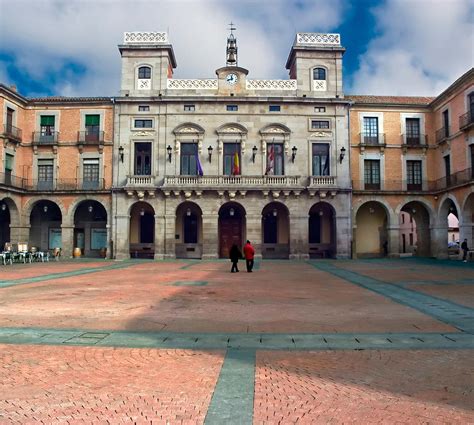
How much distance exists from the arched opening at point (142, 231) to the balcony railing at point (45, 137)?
26.7ft

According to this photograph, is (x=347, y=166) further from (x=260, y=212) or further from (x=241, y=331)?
(x=241, y=331)

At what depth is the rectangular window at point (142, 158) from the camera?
102ft

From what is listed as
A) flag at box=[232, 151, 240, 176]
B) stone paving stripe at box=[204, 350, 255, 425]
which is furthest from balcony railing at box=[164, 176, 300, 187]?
stone paving stripe at box=[204, 350, 255, 425]

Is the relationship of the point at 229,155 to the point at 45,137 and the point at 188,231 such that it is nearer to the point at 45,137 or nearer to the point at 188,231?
the point at 188,231

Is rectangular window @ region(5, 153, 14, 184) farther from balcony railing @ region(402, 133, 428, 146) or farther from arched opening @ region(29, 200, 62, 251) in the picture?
balcony railing @ region(402, 133, 428, 146)

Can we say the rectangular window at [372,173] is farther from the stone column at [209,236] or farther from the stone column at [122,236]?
the stone column at [122,236]

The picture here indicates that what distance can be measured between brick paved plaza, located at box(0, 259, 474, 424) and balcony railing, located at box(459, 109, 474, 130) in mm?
20122

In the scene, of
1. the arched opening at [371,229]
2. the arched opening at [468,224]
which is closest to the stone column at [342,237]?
the arched opening at [371,229]

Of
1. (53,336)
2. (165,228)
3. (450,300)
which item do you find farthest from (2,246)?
(450,300)

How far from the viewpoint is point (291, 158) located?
30797 millimetres

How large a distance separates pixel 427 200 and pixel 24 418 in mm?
33026

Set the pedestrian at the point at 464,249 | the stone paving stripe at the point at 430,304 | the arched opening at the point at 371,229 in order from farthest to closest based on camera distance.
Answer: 1. the arched opening at the point at 371,229
2. the pedestrian at the point at 464,249
3. the stone paving stripe at the point at 430,304

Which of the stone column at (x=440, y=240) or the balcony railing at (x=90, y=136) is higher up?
the balcony railing at (x=90, y=136)

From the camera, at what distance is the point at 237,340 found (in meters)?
6.73
